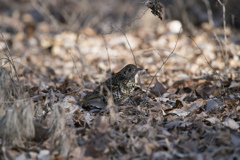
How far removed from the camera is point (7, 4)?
14.9 metres

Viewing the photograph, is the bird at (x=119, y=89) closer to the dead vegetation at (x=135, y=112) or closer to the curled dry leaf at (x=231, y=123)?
the dead vegetation at (x=135, y=112)

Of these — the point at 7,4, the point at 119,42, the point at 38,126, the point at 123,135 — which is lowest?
the point at 123,135

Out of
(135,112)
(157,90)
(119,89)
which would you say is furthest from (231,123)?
(119,89)

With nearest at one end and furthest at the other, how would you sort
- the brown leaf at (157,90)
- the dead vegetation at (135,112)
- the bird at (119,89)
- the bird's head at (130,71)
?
1. the dead vegetation at (135,112)
2. the bird at (119,89)
3. the bird's head at (130,71)
4. the brown leaf at (157,90)

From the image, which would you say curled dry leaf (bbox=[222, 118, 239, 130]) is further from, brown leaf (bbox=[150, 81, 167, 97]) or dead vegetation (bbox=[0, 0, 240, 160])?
brown leaf (bbox=[150, 81, 167, 97])

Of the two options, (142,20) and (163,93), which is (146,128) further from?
(142,20)

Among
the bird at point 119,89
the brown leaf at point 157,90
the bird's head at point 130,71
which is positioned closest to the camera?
the bird at point 119,89

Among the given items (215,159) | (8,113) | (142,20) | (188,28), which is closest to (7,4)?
(142,20)

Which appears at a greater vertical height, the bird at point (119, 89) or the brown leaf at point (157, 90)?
the bird at point (119, 89)

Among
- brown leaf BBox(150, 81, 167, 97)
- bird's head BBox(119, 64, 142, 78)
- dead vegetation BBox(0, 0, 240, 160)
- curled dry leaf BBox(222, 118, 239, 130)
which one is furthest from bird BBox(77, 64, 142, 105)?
curled dry leaf BBox(222, 118, 239, 130)

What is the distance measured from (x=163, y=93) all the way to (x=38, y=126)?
2.50m

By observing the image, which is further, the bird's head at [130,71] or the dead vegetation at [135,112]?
the bird's head at [130,71]

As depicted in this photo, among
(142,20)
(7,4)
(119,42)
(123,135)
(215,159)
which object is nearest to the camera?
(215,159)

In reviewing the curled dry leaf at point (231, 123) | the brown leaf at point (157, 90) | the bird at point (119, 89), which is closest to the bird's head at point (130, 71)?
the bird at point (119, 89)
